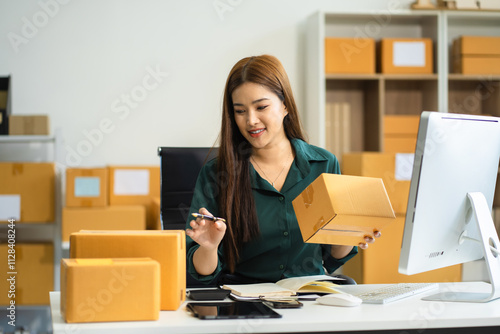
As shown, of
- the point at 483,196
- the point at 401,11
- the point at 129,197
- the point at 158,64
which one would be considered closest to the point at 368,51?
the point at 401,11

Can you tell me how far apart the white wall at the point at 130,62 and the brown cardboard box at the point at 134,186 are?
25 centimetres

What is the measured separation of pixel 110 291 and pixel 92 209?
1.94 metres

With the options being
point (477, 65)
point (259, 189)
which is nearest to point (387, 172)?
point (477, 65)

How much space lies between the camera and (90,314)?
121 centimetres

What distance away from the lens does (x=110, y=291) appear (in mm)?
1217

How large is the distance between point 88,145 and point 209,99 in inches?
30.9

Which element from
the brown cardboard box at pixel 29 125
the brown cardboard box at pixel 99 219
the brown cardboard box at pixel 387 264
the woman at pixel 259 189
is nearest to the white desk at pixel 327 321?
the woman at pixel 259 189

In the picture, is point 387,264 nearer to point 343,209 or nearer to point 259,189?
point 259,189

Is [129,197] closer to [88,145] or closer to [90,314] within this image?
[88,145]

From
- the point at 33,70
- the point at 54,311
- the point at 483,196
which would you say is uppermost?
the point at 33,70

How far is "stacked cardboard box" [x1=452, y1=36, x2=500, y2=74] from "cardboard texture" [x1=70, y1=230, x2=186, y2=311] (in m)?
2.79

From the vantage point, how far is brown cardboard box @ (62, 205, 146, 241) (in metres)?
3.06

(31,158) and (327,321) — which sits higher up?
(31,158)

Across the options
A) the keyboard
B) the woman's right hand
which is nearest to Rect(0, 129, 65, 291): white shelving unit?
the woman's right hand
